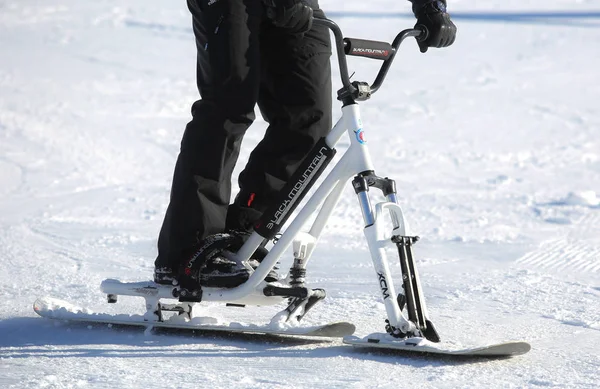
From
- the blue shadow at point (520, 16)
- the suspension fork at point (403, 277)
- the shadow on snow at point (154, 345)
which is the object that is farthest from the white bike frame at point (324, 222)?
the blue shadow at point (520, 16)

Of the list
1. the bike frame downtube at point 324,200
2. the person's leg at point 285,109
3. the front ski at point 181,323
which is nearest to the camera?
the bike frame downtube at point 324,200

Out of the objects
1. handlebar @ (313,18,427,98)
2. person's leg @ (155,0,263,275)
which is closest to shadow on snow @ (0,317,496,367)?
person's leg @ (155,0,263,275)

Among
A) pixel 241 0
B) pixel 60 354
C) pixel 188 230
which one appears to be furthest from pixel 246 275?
pixel 241 0

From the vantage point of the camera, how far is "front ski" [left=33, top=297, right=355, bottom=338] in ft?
10.2

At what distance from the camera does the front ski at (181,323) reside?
10.2ft

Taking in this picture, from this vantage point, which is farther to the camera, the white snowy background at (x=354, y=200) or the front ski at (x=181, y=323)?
the front ski at (x=181, y=323)

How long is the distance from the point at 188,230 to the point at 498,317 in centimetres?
120

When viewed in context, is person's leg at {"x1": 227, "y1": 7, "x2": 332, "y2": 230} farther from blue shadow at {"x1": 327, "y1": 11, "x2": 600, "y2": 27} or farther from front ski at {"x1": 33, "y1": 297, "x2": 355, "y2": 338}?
blue shadow at {"x1": 327, "y1": 11, "x2": 600, "y2": 27}

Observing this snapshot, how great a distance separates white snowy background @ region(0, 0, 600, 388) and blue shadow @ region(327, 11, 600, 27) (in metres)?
0.06

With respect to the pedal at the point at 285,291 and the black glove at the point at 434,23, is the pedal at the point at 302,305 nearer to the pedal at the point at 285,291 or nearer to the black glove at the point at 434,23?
the pedal at the point at 285,291

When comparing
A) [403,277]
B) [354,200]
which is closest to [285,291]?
[403,277]

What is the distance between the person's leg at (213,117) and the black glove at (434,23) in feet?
1.83

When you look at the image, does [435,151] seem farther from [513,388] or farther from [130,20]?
[130,20]

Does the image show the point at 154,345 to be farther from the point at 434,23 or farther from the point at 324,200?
the point at 434,23
